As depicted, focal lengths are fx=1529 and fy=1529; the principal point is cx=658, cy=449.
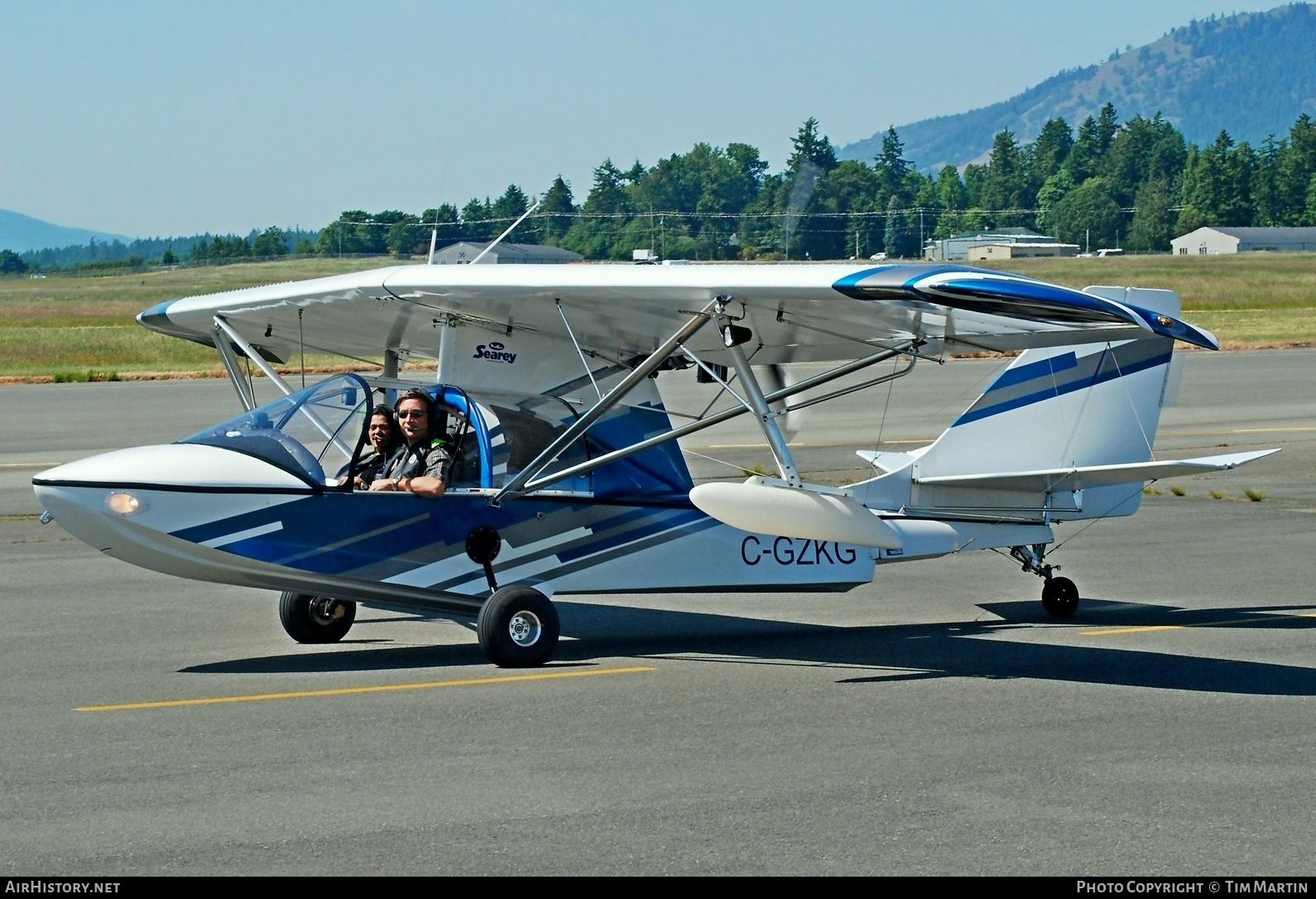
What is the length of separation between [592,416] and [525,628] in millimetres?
1415

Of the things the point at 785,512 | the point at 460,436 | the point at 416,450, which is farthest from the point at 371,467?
the point at 785,512

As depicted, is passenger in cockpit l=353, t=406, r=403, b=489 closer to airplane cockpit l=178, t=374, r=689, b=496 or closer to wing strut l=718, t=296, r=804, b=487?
airplane cockpit l=178, t=374, r=689, b=496

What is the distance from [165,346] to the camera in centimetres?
5238

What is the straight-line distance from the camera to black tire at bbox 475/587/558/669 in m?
9.23

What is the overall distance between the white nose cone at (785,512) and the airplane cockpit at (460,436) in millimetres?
1380

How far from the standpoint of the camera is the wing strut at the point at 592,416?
9.41 m

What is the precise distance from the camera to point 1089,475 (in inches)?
406

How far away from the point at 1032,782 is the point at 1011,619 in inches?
196

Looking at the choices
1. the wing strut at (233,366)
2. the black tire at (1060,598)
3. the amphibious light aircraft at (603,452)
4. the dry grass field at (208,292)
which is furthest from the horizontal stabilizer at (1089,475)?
the dry grass field at (208,292)

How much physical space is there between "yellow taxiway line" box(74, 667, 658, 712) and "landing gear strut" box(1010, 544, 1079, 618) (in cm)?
354

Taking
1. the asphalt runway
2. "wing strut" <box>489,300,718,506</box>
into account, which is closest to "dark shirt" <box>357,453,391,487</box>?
"wing strut" <box>489,300,718,506</box>

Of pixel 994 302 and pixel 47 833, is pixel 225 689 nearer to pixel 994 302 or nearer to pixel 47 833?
pixel 47 833

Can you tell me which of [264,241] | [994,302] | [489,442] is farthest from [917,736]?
[264,241]

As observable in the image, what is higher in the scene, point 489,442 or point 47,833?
point 489,442
